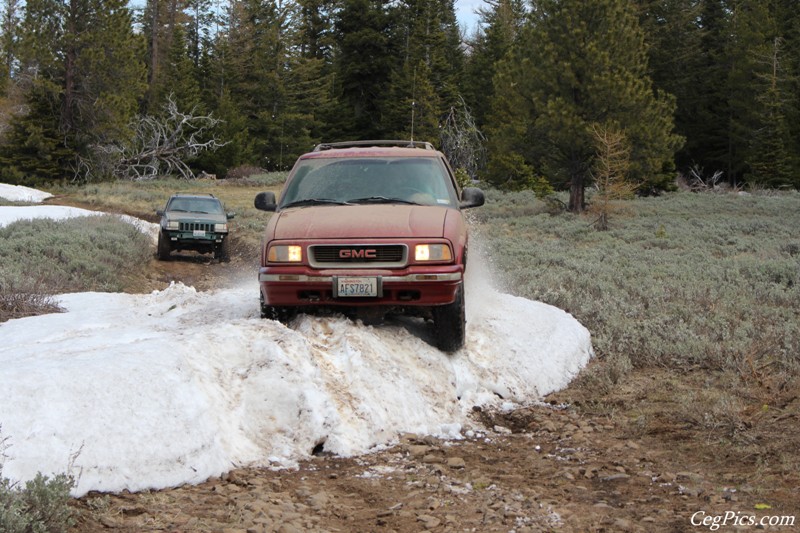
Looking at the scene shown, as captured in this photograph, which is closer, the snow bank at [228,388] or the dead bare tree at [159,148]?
the snow bank at [228,388]

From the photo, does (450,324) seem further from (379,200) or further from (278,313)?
(278,313)

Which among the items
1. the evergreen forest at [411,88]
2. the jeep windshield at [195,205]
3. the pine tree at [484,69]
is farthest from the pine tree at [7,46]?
the pine tree at [484,69]

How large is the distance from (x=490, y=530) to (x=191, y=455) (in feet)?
5.88

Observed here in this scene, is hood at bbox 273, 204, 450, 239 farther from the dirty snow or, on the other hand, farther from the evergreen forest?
the evergreen forest

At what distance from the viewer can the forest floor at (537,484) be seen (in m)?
3.72

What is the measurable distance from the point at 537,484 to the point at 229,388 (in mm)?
2131

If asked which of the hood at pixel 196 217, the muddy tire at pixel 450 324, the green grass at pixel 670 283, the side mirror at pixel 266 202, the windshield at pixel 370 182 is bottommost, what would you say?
the green grass at pixel 670 283

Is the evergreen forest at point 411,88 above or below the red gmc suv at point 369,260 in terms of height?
above

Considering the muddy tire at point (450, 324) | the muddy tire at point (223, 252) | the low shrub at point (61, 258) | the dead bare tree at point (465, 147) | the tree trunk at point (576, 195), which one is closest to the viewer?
the muddy tire at point (450, 324)

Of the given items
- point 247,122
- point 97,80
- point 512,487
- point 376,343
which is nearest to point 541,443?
point 512,487

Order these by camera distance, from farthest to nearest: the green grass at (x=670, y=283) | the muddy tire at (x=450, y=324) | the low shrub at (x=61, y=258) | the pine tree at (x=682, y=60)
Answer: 1. the pine tree at (x=682, y=60)
2. the low shrub at (x=61, y=258)
3. the green grass at (x=670, y=283)
4. the muddy tire at (x=450, y=324)

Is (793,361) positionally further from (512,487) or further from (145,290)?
(145,290)

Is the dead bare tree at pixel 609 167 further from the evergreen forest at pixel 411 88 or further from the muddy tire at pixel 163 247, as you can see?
the muddy tire at pixel 163 247

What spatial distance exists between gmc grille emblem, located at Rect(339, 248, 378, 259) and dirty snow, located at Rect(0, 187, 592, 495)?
1.96ft
